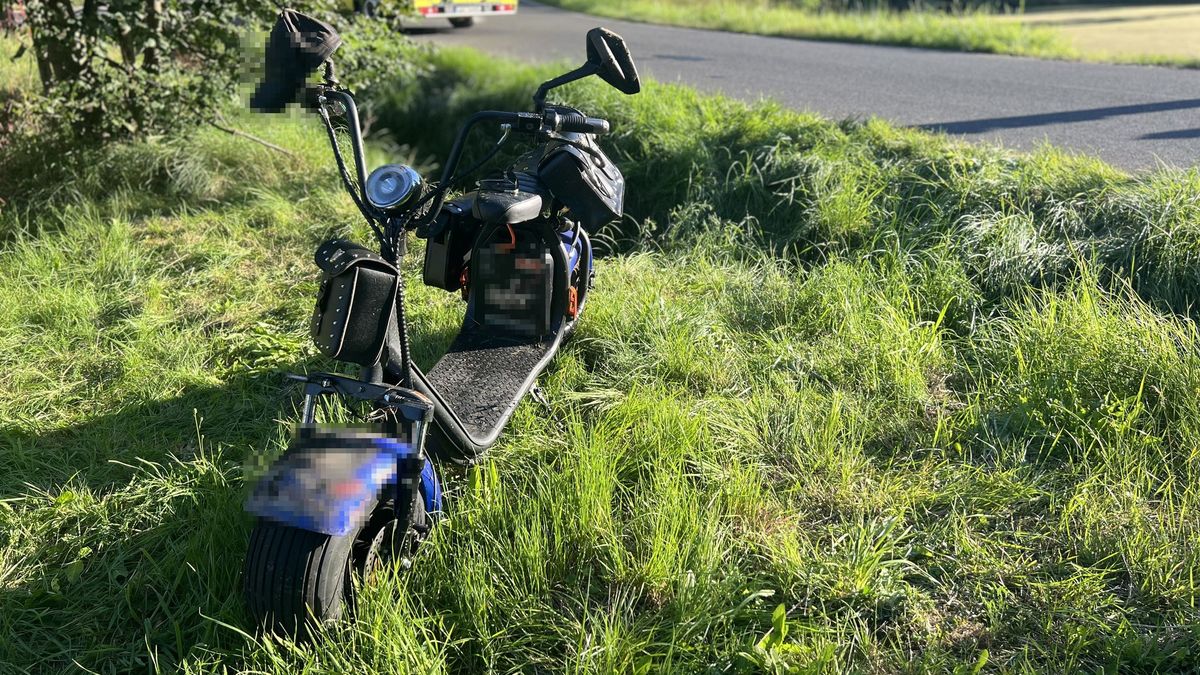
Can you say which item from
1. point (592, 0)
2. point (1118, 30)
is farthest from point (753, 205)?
point (592, 0)

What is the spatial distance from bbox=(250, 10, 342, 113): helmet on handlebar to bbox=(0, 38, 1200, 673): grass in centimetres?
56

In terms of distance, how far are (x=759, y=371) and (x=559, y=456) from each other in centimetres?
102

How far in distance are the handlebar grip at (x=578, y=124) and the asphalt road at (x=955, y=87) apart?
3.62 meters

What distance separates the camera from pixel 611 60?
2.75m

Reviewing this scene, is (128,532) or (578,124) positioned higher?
(578,124)

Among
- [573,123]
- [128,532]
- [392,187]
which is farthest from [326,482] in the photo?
[573,123]

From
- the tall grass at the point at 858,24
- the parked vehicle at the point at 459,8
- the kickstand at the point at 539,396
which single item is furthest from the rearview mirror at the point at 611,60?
the parked vehicle at the point at 459,8

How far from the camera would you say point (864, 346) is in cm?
359

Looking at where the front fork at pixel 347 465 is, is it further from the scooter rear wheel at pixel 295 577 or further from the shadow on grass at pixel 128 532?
the shadow on grass at pixel 128 532

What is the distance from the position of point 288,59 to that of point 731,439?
1.83 metres

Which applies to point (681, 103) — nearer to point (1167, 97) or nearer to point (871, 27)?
point (1167, 97)

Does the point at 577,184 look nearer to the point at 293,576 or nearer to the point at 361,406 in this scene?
the point at 361,406

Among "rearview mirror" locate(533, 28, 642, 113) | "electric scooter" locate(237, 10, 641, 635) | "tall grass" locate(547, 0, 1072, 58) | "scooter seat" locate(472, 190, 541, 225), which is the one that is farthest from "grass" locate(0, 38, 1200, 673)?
"tall grass" locate(547, 0, 1072, 58)

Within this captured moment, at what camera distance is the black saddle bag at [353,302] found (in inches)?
81.7
